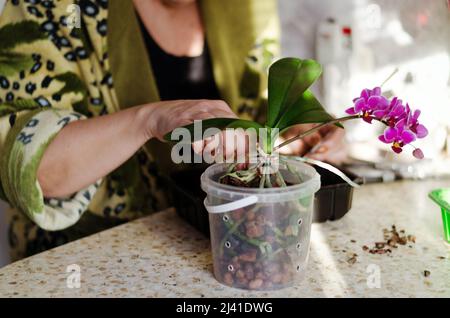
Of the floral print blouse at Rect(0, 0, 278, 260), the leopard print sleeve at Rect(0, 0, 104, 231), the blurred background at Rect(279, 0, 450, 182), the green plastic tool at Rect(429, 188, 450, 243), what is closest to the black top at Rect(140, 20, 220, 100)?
the floral print blouse at Rect(0, 0, 278, 260)

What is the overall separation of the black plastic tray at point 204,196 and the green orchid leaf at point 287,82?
0.75ft

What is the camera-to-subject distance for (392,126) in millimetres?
786

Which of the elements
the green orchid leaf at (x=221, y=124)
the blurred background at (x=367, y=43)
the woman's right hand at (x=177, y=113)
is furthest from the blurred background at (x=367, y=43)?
the green orchid leaf at (x=221, y=124)

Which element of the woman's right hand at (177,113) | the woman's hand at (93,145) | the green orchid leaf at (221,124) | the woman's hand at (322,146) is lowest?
the woman's hand at (322,146)

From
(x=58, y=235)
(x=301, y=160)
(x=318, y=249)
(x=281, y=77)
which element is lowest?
(x=58, y=235)

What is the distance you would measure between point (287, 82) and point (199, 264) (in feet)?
1.05

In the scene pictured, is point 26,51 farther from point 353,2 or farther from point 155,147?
point 353,2

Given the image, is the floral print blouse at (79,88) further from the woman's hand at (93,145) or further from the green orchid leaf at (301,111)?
the green orchid leaf at (301,111)

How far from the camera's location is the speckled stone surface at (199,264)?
80 cm

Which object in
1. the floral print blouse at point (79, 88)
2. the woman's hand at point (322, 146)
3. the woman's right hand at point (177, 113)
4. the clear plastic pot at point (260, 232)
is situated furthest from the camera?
the woman's hand at point (322, 146)

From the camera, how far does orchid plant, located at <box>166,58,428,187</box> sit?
78 cm

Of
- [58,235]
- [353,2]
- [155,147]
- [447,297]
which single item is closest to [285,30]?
[353,2]
